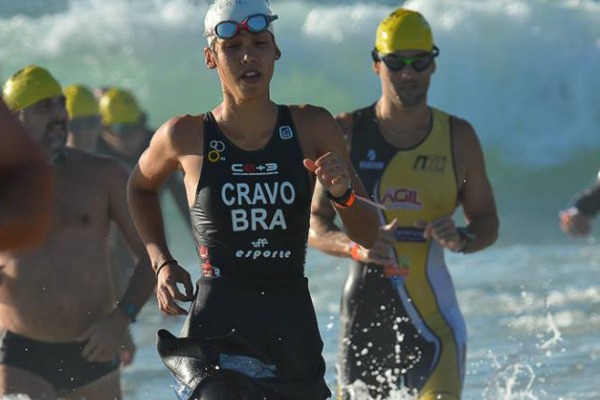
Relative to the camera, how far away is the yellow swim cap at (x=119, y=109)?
43.9ft

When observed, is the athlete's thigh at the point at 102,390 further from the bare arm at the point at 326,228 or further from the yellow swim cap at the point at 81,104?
the yellow swim cap at the point at 81,104

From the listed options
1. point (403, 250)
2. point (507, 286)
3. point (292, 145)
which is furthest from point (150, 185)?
point (507, 286)

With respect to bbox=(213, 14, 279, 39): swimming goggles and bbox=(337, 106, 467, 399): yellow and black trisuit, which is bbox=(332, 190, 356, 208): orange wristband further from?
bbox=(337, 106, 467, 399): yellow and black trisuit

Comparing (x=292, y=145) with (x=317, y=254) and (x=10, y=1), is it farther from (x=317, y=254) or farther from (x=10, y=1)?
(x=10, y=1)

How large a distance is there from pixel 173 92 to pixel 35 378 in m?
20.5

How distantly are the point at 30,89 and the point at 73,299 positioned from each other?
1.20m

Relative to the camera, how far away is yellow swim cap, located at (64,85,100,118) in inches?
462

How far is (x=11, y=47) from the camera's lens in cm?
2847

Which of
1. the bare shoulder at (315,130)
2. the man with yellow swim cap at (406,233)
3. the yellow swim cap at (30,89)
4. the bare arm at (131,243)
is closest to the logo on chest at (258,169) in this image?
the bare shoulder at (315,130)

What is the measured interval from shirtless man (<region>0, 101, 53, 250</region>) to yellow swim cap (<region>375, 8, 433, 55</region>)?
547 cm

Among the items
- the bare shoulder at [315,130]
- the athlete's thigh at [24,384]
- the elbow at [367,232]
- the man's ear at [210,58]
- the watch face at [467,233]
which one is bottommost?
the athlete's thigh at [24,384]

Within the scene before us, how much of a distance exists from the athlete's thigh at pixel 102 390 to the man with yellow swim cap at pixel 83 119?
457cm

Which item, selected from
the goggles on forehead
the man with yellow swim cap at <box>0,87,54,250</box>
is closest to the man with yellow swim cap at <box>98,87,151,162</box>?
the goggles on forehead

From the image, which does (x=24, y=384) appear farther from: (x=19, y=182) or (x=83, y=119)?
(x=83, y=119)
